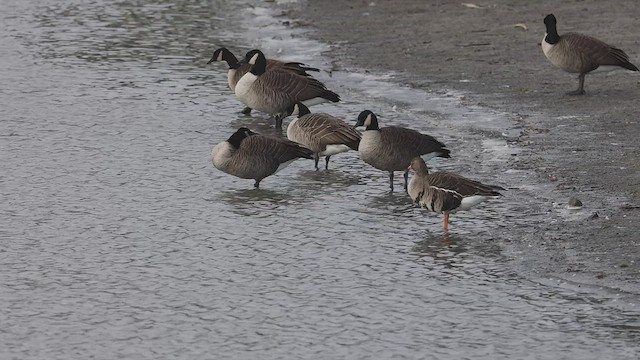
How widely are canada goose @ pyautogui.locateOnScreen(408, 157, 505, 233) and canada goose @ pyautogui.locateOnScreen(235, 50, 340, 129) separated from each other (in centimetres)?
464

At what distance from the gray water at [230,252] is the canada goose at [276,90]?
16.2 inches

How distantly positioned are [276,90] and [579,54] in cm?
425

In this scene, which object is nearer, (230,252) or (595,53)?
(230,252)

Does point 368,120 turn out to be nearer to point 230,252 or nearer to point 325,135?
point 325,135

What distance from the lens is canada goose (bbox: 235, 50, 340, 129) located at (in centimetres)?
1673

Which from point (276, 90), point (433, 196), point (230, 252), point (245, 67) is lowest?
point (230, 252)

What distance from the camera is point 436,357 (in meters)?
9.04

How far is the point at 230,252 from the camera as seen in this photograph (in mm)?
11633

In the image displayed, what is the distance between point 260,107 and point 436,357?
8337mm

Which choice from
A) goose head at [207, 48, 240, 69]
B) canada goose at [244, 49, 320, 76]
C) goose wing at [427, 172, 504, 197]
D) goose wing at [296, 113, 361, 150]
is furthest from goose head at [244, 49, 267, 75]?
goose wing at [427, 172, 504, 197]

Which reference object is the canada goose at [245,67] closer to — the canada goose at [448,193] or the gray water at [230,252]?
the gray water at [230,252]

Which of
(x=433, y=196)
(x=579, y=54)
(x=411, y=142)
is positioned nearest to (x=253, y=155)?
(x=411, y=142)

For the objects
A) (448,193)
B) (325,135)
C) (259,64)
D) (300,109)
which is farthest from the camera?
(259,64)

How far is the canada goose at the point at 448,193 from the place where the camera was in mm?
11969
